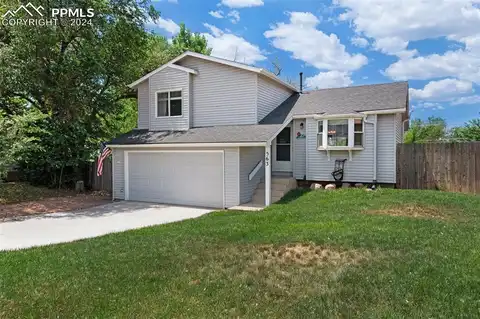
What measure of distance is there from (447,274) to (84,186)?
52.1ft

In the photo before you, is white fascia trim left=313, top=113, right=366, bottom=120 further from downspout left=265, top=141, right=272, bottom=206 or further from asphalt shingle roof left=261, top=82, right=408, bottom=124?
downspout left=265, top=141, right=272, bottom=206

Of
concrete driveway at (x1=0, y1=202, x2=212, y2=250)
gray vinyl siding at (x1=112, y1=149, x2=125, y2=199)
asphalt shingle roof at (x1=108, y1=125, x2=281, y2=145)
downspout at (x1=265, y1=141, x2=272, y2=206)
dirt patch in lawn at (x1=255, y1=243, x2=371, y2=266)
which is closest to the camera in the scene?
dirt patch in lawn at (x1=255, y1=243, x2=371, y2=266)

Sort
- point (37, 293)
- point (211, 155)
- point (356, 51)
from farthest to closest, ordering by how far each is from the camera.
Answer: point (356, 51)
point (211, 155)
point (37, 293)

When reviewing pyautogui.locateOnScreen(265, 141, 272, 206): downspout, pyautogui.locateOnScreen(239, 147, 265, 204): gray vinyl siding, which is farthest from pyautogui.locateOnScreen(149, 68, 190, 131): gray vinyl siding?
pyautogui.locateOnScreen(265, 141, 272, 206): downspout

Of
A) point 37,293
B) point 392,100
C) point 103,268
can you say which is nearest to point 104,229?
point 103,268

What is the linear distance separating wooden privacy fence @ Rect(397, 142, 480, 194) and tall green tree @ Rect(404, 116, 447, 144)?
48.5ft

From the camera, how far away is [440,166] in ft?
41.3

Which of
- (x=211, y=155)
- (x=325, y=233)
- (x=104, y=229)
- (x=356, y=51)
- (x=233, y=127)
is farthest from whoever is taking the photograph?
(x=356, y=51)

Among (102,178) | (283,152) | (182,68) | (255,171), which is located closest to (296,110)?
(283,152)

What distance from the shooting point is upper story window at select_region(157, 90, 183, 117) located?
14.9 m

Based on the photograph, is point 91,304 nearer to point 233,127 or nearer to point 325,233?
point 325,233

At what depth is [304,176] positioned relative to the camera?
14062 mm

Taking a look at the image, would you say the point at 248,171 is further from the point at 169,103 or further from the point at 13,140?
the point at 13,140

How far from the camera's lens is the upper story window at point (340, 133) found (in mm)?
12859
